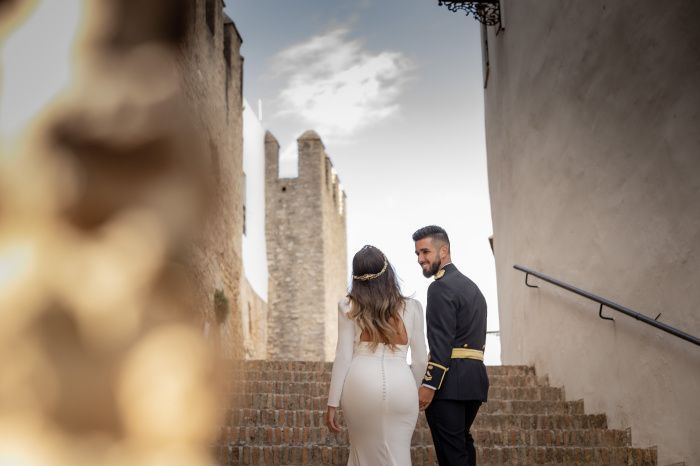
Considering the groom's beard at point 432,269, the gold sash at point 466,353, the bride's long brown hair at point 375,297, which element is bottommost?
the gold sash at point 466,353

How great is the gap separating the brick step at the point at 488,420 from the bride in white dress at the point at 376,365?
2.44m

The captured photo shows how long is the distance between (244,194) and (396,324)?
16682 mm

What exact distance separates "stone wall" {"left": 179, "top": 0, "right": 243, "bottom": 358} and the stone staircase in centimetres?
283

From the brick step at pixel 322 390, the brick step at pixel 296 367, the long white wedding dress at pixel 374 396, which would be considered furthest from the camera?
the brick step at pixel 296 367

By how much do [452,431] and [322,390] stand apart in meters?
2.98

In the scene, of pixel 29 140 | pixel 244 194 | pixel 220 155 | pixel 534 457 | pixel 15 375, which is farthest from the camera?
pixel 244 194

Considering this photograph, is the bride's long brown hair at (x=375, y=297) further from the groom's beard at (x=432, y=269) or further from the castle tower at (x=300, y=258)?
the castle tower at (x=300, y=258)

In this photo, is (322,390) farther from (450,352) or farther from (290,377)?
(450,352)

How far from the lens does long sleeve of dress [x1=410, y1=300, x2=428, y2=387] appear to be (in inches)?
133

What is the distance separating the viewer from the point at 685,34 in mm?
4496

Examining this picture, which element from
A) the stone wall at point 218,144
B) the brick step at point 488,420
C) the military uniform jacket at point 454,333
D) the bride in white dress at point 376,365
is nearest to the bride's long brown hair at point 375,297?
the bride in white dress at point 376,365

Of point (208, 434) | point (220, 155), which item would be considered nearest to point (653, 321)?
point (208, 434)

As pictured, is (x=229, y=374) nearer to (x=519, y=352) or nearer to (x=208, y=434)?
(x=208, y=434)

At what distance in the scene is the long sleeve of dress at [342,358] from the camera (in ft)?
10.6
